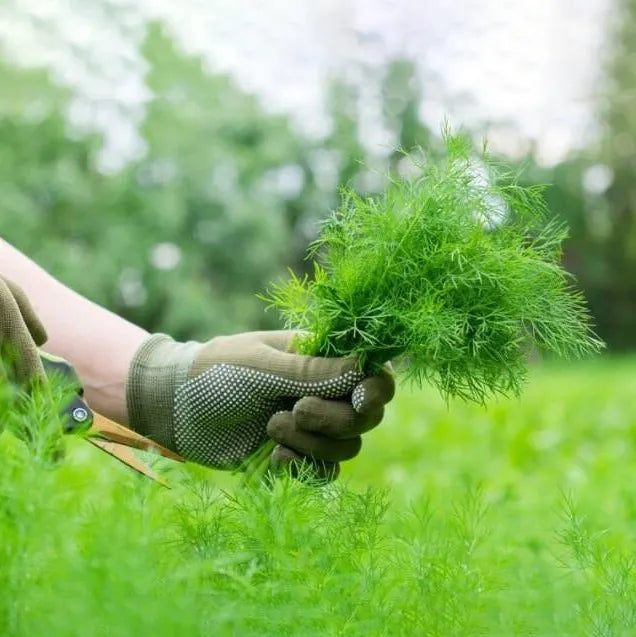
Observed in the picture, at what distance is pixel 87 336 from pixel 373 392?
735 mm

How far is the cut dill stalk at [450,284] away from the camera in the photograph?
1807 millimetres

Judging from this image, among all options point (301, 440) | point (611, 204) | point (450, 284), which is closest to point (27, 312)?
point (301, 440)

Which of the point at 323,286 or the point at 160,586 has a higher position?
the point at 323,286

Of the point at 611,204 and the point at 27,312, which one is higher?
the point at 27,312

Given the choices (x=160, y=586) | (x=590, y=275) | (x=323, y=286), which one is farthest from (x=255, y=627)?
(x=590, y=275)

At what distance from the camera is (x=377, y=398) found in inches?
74.3

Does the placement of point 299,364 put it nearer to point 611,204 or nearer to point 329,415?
A: point 329,415

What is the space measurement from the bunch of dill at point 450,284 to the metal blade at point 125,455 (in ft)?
1.24

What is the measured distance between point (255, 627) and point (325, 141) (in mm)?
15743

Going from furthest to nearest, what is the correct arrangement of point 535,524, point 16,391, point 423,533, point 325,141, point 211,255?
1. point 325,141
2. point 211,255
3. point 535,524
4. point 423,533
5. point 16,391

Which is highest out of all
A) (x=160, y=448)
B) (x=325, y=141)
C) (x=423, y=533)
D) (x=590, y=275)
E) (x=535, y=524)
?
(x=423, y=533)

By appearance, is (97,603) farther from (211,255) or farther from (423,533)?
(211,255)

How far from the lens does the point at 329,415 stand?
6.39ft

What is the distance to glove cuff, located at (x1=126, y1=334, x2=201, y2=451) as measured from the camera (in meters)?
2.19
